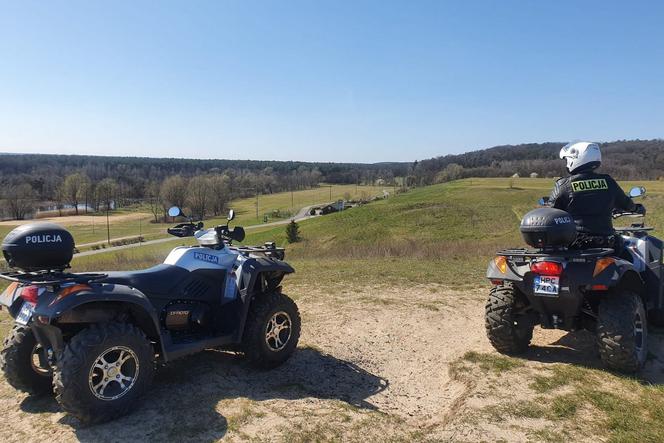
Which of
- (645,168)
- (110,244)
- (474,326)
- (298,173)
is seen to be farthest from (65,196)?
(474,326)

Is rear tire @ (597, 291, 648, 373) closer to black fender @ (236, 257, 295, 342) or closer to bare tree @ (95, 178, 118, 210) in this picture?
black fender @ (236, 257, 295, 342)

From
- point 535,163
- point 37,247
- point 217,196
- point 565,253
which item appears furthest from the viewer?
point 535,163

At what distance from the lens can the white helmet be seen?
228 inches

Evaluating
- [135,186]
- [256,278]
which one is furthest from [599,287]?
[135,186]

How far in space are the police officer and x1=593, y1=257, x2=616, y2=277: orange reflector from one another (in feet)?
1.95

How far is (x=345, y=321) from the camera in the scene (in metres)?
7.82

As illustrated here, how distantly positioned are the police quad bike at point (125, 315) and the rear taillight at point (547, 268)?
8.97ft

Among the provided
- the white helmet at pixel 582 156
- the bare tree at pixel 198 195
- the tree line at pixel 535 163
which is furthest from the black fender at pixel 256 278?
the bare tree at pixel 198 195

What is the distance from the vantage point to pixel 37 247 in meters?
4.03

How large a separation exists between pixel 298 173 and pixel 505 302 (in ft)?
546

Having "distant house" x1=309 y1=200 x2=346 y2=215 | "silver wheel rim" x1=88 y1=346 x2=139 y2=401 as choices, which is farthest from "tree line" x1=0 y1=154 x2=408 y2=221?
"silver wheel rim" x1=88 y1=346 x2=139 y2=401

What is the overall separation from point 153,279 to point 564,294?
166 inches

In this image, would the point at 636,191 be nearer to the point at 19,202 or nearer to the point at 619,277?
the point at 619,277

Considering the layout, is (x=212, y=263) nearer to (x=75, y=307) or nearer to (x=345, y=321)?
(x=75, y=307)
